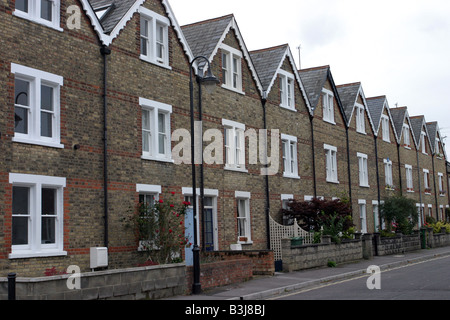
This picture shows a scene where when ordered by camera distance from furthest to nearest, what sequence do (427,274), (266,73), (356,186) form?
(356,186) < (266,73) < (427,274)

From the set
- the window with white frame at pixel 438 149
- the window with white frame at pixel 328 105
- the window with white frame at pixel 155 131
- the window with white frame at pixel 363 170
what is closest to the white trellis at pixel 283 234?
the window with white frame at pixel 155 131

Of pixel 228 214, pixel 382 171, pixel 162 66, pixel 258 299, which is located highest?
pixel 162 66

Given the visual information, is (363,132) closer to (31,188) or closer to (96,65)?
(96,65)

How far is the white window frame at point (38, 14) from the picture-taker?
16.2 metres

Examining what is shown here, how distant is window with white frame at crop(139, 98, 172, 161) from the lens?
2022 cm

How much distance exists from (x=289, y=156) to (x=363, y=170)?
1046cm

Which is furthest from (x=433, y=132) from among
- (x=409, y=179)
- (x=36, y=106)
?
(x=36, y=106)

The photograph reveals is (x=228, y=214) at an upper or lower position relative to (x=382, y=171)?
lower

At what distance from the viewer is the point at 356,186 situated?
35.7 meters

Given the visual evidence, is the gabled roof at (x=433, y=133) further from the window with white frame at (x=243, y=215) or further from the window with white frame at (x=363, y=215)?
the window with white frame at (x=243, y=215)

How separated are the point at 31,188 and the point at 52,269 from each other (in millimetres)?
2238

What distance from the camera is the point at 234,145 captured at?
24578 millimetres

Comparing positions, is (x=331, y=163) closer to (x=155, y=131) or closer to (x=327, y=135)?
(x=327, y=135)
